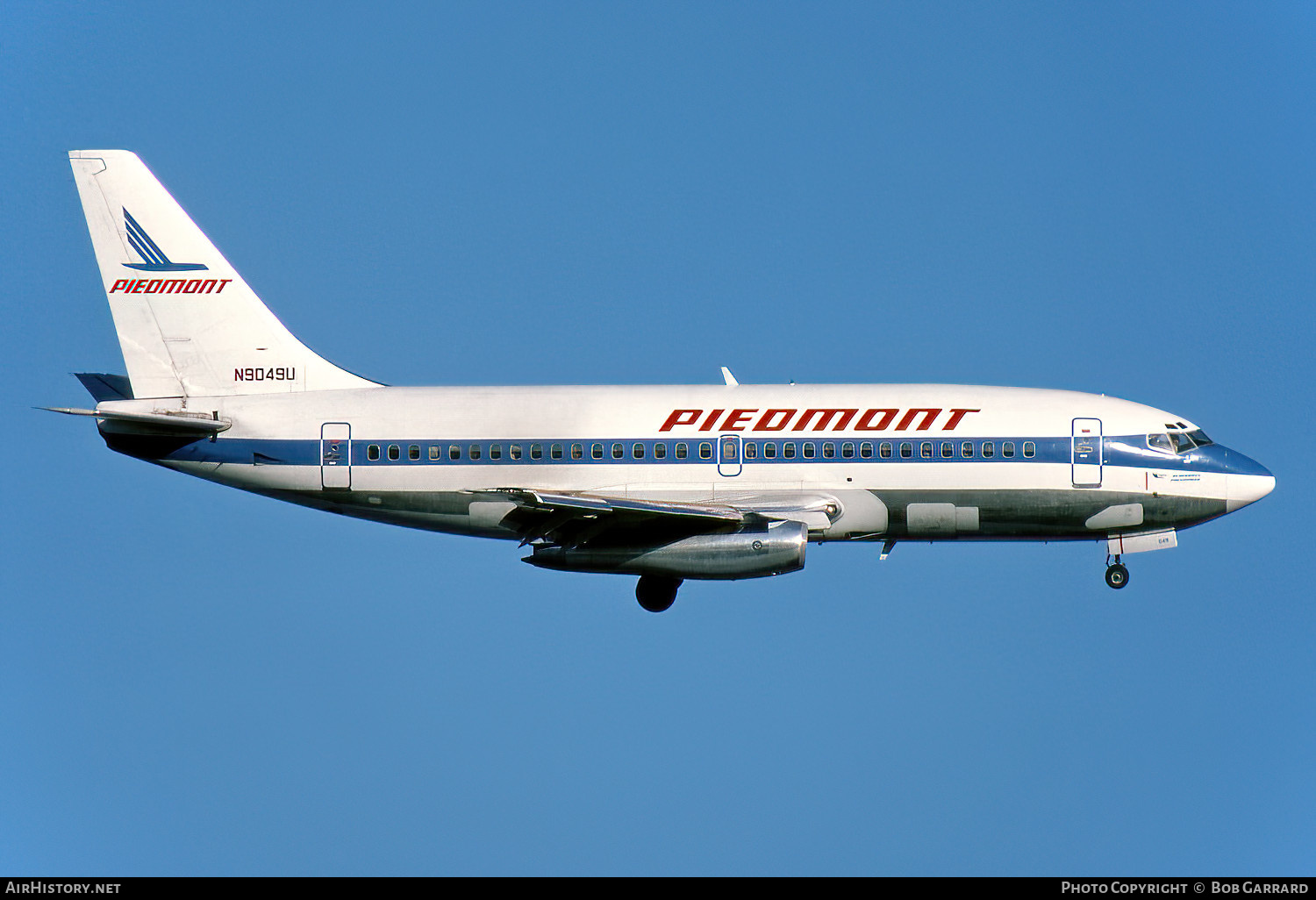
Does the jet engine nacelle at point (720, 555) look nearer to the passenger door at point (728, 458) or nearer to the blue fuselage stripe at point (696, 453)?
the passenger door at point (728, 458)

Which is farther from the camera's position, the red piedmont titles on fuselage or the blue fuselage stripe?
the red piedmont titles on fuselage

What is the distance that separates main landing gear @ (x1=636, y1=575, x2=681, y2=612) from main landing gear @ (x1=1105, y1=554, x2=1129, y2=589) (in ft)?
41.0

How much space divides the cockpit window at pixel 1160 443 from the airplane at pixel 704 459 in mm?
55

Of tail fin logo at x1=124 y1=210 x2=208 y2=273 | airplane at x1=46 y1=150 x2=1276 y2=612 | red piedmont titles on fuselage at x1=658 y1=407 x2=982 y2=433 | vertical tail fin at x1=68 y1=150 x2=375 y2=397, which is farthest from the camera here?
tail fin logo at x1=124 y1=210 x2=208 y2=273

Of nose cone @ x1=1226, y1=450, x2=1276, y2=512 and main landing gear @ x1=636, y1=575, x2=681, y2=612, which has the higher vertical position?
nose cone @ x1=1226, y1=450, x2=1276, y2=512

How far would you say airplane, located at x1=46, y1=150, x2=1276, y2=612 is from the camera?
50.4m

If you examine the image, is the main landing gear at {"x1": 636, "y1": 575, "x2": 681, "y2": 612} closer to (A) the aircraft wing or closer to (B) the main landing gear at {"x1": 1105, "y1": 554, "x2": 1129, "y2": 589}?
(A) the aircraft wing

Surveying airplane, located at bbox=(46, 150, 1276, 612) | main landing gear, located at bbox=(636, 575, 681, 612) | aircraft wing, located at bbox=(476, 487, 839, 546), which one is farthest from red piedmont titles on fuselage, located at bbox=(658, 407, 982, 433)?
main landing gear, located at bbox=(636, 575, 681, 612)

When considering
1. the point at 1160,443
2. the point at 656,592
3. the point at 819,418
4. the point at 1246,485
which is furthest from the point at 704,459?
the point at 1246,485

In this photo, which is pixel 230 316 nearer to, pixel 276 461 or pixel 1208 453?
pixel 276 461

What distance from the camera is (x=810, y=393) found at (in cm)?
5162

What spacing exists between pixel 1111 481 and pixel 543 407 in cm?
1598

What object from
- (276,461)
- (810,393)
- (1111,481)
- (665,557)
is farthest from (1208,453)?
(276,461)

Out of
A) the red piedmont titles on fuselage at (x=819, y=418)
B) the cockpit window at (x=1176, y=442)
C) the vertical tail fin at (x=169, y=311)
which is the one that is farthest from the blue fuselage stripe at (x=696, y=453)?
the vertical tail fin at (x=169, y=311)
